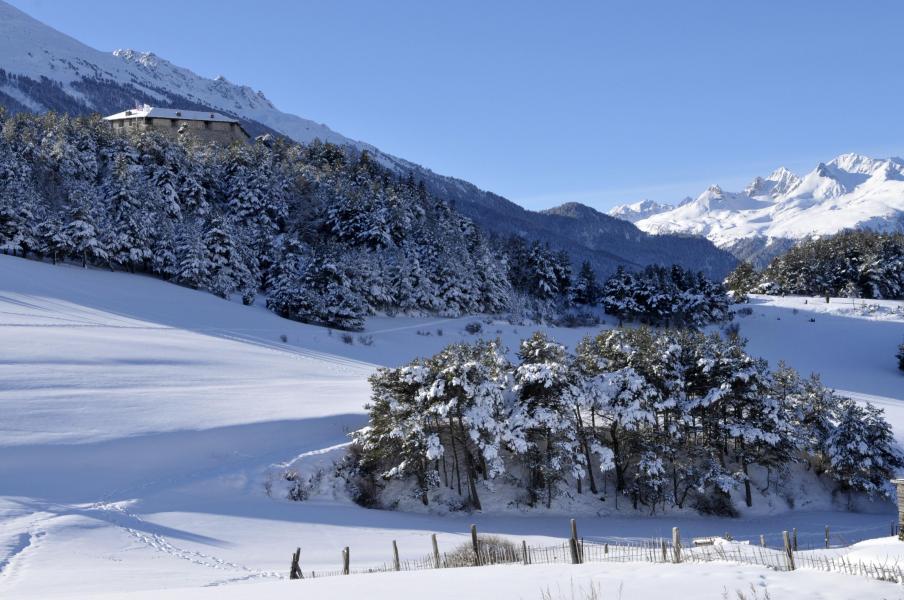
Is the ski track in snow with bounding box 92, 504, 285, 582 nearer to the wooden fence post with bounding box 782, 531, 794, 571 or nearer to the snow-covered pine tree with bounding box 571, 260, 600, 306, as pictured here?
the wooden fence post with bounding box 782, 531, 794, 571

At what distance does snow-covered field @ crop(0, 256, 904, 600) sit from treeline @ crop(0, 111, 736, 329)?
7.80 metres

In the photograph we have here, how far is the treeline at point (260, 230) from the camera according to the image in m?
53.6

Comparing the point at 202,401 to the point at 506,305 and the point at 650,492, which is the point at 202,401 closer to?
the point at 650,492

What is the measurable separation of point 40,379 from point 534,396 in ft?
73.1

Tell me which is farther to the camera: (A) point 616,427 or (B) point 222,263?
(B) point 222,263

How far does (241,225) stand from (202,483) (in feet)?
163

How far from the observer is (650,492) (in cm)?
2662

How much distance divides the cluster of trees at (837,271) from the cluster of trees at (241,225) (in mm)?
46676

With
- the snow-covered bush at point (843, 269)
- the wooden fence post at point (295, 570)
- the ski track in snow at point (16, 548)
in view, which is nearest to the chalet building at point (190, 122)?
the snow-covered bush at point (843, 269)

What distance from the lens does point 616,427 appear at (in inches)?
1125

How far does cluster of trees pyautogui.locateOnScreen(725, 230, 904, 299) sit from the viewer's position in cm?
8275

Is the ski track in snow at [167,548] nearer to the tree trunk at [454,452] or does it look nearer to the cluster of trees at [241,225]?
the tree trunk at [454,452]

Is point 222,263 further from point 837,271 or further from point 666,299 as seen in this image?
point 837,271

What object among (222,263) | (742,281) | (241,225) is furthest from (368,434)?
(742,281)
